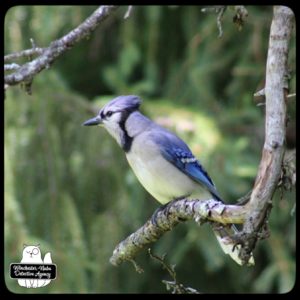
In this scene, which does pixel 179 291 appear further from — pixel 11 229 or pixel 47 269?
pixel 11 229

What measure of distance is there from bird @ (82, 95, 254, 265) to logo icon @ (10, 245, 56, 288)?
32 centimetres

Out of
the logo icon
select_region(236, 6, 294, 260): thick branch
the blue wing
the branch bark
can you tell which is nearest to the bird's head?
the blue wing

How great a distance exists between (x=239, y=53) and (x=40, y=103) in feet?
2.81

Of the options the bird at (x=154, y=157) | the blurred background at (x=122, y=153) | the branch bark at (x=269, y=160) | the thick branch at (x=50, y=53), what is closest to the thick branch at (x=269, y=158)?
the branch bark at (x=269, y=160)

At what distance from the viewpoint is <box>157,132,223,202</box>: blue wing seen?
2.15 meters

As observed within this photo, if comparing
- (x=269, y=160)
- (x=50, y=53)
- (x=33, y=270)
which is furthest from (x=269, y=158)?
(x=33, y=270)

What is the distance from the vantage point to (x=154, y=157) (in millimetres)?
2178

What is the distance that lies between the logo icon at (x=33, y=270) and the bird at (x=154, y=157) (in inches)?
12.7

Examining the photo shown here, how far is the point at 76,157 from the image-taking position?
113 inches

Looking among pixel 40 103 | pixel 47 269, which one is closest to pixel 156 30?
pixel 40 103

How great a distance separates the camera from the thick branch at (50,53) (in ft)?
5.53

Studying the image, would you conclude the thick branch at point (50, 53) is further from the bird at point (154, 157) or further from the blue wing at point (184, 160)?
the blue wing at point (184, 160)

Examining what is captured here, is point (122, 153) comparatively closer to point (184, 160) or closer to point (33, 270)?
point (184, 160)

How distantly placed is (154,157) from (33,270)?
0.45 metres
